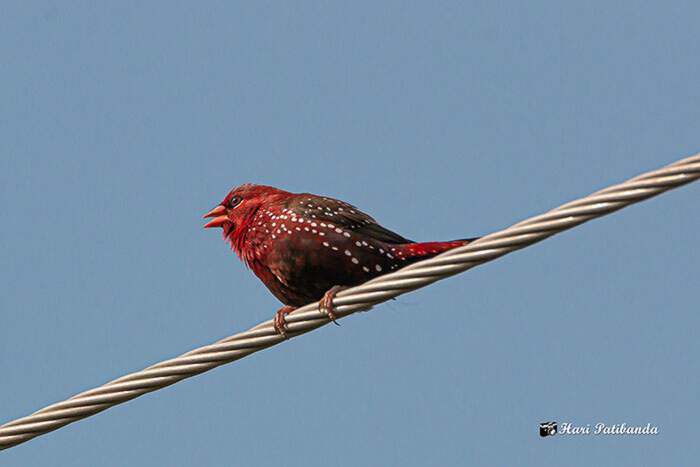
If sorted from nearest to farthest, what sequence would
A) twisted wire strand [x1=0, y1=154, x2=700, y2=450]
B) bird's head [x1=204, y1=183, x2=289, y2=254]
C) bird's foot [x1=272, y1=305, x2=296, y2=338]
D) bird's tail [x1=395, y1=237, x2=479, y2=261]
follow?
twisted wire strand [x1=0, y1=154, x2=700, y2=450] → bird's foot [x1=272, y1=305, x2=296, y2=338] → bird's tail [x1=395, y1=237, x2=479, y2=261] → bird's head [x1=204, y1=183, x2=289, y2=254]

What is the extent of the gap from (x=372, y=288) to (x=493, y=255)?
0.79 metres

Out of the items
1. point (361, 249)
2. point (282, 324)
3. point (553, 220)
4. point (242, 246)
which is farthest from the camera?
point (242, 246)

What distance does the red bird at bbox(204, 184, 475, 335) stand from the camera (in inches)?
340

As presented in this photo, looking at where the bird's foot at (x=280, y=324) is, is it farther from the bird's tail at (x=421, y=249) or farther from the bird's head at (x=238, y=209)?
the bird's head at (x=238, y=209)

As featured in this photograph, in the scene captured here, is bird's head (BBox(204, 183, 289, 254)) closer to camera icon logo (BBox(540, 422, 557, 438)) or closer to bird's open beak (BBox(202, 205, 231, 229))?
bird's open beak (BBox(202, 205, 231, 229))

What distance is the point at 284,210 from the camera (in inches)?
359

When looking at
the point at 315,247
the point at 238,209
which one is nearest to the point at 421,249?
the point at 315,247

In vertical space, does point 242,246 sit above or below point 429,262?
above

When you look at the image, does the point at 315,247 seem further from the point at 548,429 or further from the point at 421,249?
the point at 548,429

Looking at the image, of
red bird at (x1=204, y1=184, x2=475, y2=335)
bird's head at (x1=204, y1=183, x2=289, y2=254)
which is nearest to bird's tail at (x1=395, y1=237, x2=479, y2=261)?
red bird at (x1=204, y1=184, x2=475, y2=335)

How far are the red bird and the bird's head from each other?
0.23ft

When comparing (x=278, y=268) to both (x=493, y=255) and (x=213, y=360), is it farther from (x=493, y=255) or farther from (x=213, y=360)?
(x=493, y=255)

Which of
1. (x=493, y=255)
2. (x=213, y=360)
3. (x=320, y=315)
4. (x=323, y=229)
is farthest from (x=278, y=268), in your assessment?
(x=493, y=255)

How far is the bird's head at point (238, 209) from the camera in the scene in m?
9.46
